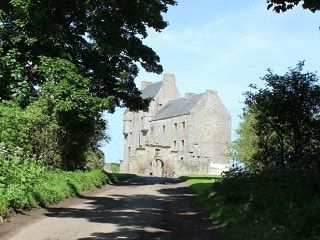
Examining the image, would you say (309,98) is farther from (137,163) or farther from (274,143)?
(137,163)

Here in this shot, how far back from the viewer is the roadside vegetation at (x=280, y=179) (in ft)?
34.4

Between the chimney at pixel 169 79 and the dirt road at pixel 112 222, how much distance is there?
216ft

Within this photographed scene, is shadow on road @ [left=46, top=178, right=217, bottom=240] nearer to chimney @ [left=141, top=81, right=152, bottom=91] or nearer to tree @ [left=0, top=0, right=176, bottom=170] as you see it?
tree @ [left=0, top=0, right=176, bottom=170]

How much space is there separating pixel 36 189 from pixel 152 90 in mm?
73018

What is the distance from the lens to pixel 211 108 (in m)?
77.6

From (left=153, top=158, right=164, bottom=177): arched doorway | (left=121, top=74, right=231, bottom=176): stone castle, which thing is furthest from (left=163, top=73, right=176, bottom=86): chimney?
(left=153, top=158, right=164, bottom=177): arched doorway

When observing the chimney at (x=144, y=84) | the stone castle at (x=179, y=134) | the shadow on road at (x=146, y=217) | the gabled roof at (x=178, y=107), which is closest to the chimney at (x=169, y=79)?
the stone castle at (x=179, y=134)

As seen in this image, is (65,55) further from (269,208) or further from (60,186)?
(269,208)

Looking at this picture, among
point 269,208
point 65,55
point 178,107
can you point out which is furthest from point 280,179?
point 178,107

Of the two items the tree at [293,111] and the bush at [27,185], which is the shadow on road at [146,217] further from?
the tree at [293,111]

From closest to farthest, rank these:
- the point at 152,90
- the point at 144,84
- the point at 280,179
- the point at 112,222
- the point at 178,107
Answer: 1. the point at 112,222
2. the point at 280,179
3. the point at 178,107
4. the point at 152,90
5. the point at 144,84

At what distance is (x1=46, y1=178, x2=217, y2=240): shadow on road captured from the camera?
1233 cm

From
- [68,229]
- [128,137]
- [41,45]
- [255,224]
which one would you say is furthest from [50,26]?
[128,137]

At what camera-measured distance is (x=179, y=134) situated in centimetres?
7838
